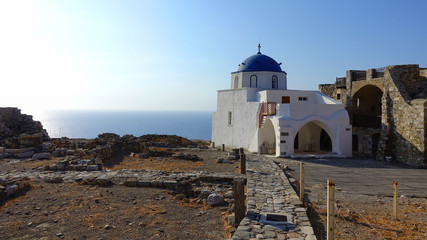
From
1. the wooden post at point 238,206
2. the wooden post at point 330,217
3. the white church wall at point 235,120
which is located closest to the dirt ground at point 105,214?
the wooden post at point 238,206

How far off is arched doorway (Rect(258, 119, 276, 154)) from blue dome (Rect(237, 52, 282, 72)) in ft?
22.3

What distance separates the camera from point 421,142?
1723cm

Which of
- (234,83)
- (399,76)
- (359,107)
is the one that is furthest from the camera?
(234,83)

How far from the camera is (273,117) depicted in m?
20.9

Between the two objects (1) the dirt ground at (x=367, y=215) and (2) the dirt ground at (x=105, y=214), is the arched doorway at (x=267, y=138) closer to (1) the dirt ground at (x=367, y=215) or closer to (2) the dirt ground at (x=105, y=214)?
(1) the dirt ground at (x=367, y=215)

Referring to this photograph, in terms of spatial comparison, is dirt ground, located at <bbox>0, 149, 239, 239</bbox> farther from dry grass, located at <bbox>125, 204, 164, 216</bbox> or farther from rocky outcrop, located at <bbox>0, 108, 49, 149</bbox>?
rocky outcrop, located at <bbox>0, 108, 49, 149</bbox>

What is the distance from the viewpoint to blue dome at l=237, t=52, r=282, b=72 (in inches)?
1074

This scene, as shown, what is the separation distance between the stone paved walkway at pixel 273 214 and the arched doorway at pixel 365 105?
17697 millimetres

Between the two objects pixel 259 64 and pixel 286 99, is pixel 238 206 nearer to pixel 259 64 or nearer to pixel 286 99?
pixel 286 99

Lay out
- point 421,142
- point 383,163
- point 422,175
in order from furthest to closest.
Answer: point 383,163, point 421,142, point 422,175

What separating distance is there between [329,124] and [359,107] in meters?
7.78

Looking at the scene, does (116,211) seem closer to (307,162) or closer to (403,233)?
(403,233)

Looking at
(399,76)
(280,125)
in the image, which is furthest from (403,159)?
(280,125)

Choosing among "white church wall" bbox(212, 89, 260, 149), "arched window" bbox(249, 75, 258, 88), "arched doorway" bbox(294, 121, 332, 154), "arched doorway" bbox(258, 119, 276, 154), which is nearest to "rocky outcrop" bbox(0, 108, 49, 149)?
"white church wall" bbox(212, 89, 260, 149)
